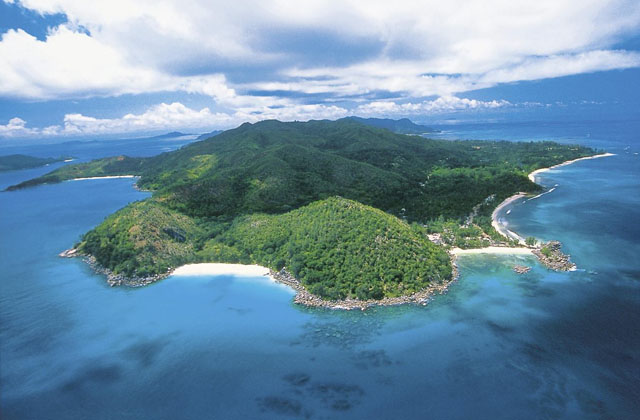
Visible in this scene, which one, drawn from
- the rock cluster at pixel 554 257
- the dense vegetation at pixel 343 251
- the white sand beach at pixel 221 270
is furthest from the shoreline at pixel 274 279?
the rock cluster at pixel 554 257

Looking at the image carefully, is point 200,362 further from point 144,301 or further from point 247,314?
point 144,301

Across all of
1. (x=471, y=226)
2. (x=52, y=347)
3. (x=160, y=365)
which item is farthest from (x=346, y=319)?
(x=471, y=226)

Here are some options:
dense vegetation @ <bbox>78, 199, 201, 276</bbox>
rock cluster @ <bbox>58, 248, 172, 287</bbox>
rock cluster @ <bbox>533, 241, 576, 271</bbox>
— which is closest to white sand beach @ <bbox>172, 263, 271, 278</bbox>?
dense vegetation @ <bbox>78, 199, 201, 276</bbox>

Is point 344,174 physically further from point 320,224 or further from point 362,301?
point 362,301

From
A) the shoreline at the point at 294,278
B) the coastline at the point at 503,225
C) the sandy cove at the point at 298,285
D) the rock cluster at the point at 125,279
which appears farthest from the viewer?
the coastline at the point at 503,225

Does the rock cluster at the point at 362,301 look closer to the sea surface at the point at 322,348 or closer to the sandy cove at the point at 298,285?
the sandy cove at the point at 298,285

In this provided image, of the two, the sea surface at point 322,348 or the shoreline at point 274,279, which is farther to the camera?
the shoreline at point 274,279
